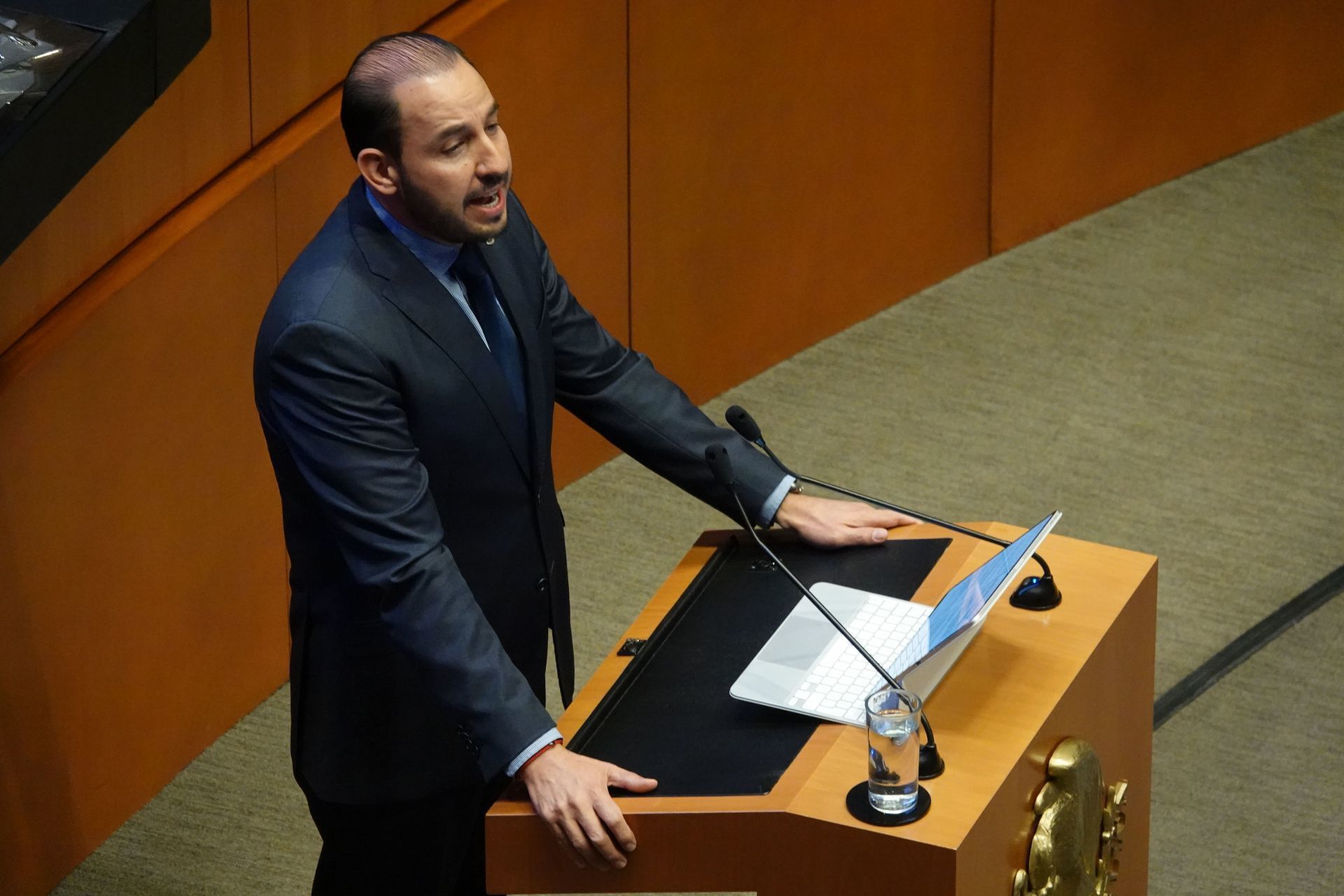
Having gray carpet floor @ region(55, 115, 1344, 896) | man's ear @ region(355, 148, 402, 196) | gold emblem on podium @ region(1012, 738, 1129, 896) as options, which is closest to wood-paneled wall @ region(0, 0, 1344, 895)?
gray carpet floor @ region(55, 115, 1344, 896)

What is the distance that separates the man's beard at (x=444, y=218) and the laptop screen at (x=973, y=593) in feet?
2.09

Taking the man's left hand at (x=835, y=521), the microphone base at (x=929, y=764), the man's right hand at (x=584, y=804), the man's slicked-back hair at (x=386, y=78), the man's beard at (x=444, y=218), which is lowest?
the man's right hand at (x=584, y=804)

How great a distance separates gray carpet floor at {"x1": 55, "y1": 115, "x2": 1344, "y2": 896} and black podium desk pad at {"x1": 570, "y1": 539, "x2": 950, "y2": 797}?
1.10 metres

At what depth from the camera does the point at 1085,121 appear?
488cm

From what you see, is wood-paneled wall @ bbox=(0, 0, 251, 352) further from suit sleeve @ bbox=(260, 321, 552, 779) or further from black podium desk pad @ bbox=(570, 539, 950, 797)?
black podium desk pad @ bbox=(570, 539, 950, 797)

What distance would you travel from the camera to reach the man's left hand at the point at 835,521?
2309 millimetres

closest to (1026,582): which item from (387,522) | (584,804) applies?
(584,804)

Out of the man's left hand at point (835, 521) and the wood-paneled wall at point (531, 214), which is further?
the wood-paneled wall at point (531, 214)

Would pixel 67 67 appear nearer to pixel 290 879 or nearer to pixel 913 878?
pixel 913 878

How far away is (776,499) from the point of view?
235 centimetres

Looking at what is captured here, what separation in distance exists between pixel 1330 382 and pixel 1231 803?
1498mm

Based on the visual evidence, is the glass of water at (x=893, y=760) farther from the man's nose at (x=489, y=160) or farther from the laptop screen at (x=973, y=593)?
the man's nose at (x=489, y=160)

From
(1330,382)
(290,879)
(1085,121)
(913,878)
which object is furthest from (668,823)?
(1085,121)

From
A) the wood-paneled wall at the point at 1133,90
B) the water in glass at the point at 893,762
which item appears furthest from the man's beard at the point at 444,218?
the wood-paneled wall at the point at 1133,90
